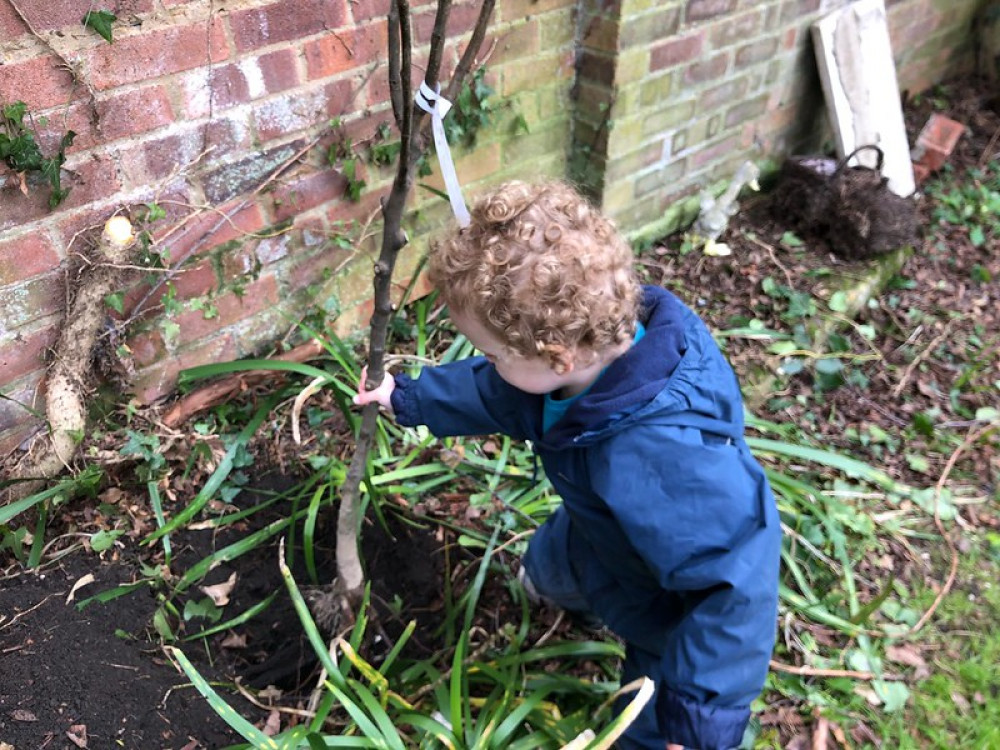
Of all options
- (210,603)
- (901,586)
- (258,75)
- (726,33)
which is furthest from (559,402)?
(726,33)

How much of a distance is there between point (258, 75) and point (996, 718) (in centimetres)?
247

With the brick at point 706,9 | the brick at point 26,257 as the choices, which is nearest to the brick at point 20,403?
the brick at point 26,257

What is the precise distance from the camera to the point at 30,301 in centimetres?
176

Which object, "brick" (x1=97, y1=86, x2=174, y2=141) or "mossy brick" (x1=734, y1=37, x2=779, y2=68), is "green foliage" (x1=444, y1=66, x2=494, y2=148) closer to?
"brick" (x1=97, y1=86, x2=174, y2=141)

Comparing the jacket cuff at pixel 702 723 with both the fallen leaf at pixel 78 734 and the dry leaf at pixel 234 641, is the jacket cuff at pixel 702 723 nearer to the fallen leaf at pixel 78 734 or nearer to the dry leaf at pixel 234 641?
the dry leaf at pixel 234 641

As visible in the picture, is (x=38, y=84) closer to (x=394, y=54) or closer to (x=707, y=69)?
(x=394, y=54)

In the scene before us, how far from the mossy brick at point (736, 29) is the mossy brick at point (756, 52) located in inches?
1.6

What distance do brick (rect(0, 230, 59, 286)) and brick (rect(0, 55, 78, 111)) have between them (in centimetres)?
29

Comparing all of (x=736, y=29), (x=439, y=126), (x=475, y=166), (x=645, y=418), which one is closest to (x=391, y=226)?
(x=439, y=126)

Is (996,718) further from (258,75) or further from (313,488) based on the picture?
(258,75)

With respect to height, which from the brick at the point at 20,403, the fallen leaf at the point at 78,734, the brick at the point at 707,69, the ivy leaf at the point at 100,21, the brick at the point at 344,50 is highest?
the ivy leaf at the point at 100,21

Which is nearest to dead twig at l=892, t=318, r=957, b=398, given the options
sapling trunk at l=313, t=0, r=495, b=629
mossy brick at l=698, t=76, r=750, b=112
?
mossy brick at l=698, t=76, r=750, b=112

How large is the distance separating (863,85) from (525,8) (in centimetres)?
189

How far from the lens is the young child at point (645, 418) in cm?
128
